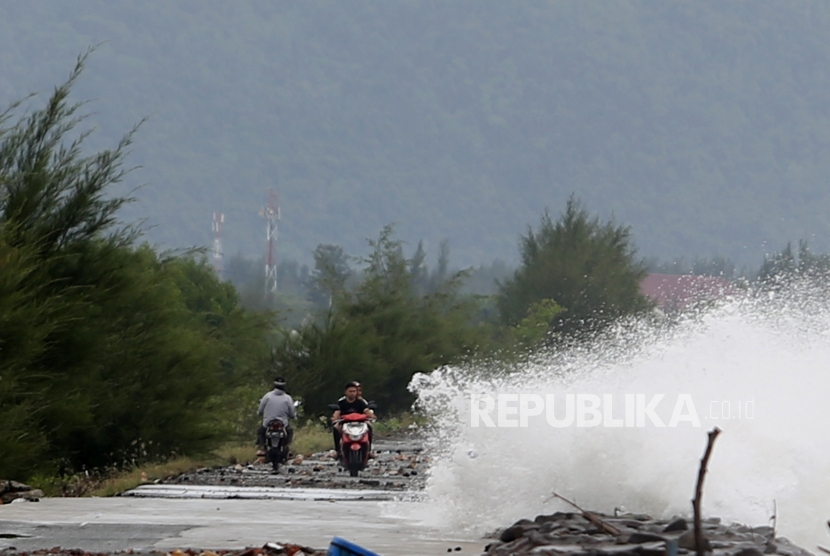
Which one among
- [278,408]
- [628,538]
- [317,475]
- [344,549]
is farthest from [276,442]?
[344,549]

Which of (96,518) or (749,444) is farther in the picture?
(96,518)

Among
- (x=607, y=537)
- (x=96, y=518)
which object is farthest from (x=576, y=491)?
(x=96, y=518)

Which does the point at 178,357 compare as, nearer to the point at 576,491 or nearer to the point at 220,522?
the point at 220,522

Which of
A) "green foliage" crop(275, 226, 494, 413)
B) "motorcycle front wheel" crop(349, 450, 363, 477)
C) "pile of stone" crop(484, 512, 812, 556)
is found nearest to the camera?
"pile of stone" crop(484, 512, 812, 556)

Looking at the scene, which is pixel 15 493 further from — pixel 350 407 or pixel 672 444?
pixel 350 407

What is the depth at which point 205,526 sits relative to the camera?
10.5 m

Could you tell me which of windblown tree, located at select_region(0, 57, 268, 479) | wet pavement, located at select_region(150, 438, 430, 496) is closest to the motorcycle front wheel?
wet pavement, located at select_region(150, 438, 430, 496)

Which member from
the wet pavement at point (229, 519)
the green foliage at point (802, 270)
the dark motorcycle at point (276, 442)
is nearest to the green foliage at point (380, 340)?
the green foliage at point (802, 270)

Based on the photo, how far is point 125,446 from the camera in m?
20.3

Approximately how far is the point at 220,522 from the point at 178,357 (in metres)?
10.2

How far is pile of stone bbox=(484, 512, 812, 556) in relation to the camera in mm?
7359

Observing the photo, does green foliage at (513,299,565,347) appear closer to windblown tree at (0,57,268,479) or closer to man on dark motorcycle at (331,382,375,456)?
windblown tree at (0,57,268,479)
